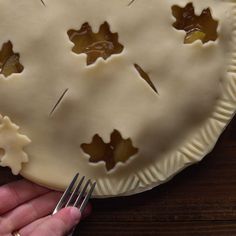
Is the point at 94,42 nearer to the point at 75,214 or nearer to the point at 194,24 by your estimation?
the point at 194,24

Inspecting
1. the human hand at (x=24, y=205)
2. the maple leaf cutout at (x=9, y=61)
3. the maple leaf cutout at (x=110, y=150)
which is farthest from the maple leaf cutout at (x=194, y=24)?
the human hand at (x=24, y=205)

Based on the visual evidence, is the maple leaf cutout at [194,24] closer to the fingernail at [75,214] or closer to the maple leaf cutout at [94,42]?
the maple leaf cutout at [94,42]

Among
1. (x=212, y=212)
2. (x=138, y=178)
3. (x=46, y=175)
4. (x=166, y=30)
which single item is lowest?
(x=212, y=212)

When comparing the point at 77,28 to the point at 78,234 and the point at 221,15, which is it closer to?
the point at 221,15

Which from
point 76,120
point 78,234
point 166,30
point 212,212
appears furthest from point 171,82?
point 78,234

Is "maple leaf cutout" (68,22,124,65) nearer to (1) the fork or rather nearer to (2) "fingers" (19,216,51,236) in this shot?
(1) the fork

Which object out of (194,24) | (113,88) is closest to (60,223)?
(113,88)

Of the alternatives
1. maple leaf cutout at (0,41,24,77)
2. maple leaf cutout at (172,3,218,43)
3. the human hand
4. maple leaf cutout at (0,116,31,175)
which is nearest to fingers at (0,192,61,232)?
the human hand
